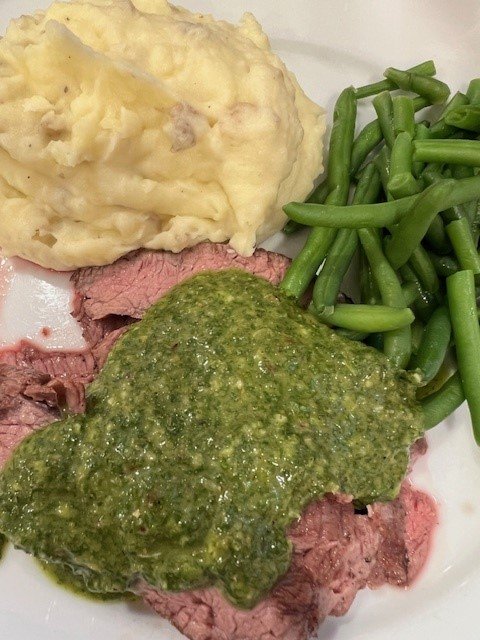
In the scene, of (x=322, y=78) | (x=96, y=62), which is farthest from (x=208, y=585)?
(x=322, y=78)

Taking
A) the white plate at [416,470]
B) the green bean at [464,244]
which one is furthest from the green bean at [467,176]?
the white plate at [416,470]

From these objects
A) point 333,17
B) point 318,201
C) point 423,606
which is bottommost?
point 423,606

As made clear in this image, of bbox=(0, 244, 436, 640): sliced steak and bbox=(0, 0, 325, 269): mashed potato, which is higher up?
bbox=(0, 0, 325, 269): mashed potato

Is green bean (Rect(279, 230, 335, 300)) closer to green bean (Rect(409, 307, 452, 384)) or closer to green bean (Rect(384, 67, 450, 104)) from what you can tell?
green bean (Rect(409, 307, 452, 384))

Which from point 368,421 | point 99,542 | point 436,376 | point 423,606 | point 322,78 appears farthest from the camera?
point 322,78

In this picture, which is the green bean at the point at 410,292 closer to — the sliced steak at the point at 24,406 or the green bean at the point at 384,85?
the green bean at the point at 384,85

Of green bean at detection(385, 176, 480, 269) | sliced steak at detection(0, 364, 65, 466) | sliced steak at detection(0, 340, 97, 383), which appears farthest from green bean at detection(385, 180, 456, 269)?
sliced steak at detection(0, 364, 65, 466)

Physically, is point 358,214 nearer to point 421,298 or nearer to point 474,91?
point 421,298

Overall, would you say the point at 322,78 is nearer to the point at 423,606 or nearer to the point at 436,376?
the point at 436,376
